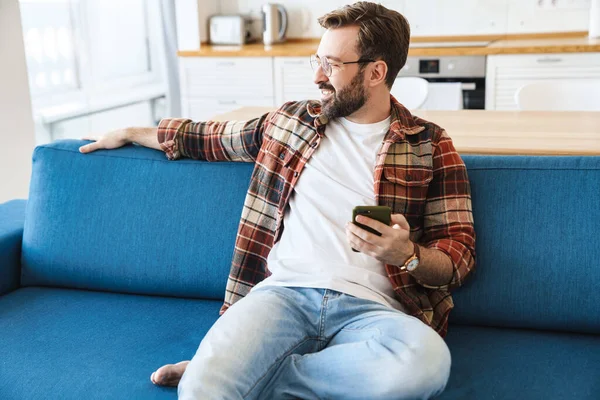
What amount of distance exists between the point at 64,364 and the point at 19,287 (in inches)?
24.6

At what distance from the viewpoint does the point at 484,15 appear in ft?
16.1

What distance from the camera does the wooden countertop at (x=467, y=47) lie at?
421 cm

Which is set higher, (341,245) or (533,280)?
(341,245)

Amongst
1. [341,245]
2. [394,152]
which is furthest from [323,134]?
[341,245]

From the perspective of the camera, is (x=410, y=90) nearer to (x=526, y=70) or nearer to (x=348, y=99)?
(x=526, y=70)

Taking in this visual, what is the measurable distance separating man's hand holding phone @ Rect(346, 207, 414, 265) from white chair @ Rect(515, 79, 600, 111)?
1.67 meters

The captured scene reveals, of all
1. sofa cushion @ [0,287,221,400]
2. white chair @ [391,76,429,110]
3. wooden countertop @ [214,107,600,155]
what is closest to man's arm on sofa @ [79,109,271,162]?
sofa cushion @ [0,287,221,400]

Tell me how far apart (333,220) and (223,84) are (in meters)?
3.26

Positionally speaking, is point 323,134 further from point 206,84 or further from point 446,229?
point 206,84

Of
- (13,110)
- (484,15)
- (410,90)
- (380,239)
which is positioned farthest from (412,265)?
(484,15)

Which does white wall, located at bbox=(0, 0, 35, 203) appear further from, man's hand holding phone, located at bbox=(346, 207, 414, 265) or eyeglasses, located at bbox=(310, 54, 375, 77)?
man's hand holding phone, located at bbox=(346, 207, 414, 265)

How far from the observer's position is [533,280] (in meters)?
1.89

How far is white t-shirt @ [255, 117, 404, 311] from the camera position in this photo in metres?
1.78

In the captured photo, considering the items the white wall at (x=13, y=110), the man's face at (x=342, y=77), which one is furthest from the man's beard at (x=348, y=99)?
the white wall at (x=13, y=110)
